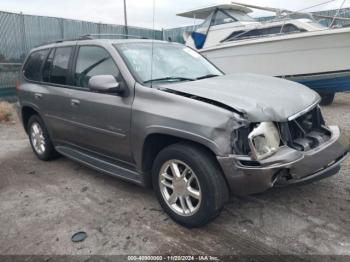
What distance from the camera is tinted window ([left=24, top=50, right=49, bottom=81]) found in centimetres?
517

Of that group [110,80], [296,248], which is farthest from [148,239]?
[110,80]

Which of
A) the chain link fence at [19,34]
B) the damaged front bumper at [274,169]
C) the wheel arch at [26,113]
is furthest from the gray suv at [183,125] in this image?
the chain link fence at [19,34]

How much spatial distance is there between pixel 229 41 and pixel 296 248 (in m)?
7.95

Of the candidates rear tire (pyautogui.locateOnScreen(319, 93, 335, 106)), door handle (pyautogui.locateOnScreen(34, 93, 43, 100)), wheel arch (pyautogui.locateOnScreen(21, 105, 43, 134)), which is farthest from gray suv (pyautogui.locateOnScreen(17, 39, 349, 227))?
rear tire (pyautogui.locateOnScreen(319, 93, 335, 106))

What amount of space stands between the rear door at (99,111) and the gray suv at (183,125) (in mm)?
12

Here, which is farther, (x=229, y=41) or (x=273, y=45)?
(x=229, y=41)

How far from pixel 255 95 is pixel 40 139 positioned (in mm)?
3671

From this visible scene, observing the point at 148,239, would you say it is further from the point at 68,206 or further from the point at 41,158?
the point at 41,158

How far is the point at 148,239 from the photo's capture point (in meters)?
3.11

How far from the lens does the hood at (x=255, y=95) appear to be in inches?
116

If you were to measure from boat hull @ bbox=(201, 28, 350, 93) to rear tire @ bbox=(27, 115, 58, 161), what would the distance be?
241 inches

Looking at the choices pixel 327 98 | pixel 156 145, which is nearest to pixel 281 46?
pixel 327 98

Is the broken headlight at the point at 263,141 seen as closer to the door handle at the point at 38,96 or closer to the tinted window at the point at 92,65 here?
the tinted window at the point at 92,65

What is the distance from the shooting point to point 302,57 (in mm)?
8609
